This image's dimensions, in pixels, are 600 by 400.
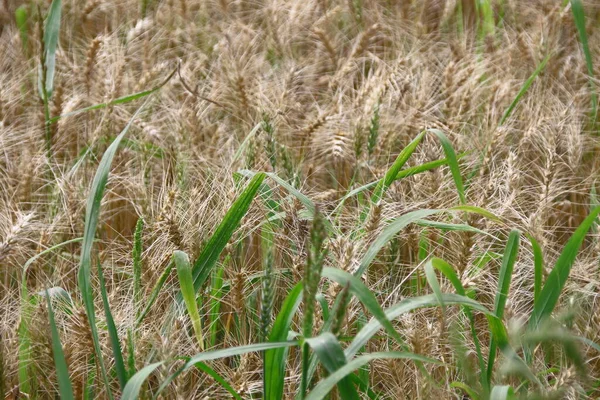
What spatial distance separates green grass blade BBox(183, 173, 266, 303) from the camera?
3.93 ft

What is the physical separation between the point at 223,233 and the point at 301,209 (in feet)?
0.66

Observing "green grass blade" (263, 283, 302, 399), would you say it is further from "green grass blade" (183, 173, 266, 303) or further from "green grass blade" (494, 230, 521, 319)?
"green grass blade" (494, 230, 521, 319)

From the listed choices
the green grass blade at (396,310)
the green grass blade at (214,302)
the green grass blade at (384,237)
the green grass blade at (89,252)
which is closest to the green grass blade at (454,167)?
the green grass blade at (384,237)

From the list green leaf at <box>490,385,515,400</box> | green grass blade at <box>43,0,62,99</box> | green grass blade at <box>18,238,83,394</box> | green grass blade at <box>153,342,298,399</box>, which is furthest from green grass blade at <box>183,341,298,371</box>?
green grass blade at <box>43,0,62,99</box>

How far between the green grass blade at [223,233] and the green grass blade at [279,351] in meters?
0.16

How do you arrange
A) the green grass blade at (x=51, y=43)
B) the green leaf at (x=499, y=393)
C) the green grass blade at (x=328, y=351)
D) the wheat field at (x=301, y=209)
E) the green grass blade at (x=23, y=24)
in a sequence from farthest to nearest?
the green grass blade at (x=23, y=24)
the green grass blade at (x=51, y=43)
the wheat field at (x=301, y=209)
the green leaf at (x=499, y=393)
the green grass blade at (x=328, y=351)

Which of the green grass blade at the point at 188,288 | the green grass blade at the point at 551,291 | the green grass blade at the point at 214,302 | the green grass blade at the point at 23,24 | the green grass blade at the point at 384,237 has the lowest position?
the green grass blade at the point at 214,302

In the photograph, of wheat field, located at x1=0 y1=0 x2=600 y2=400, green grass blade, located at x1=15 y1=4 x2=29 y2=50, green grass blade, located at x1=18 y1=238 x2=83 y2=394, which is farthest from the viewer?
green grass blade, located at x1=15 y1=4 x2=29 y2=50

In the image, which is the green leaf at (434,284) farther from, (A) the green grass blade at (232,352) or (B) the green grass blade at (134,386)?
(B) the green grass blade at (134,386)

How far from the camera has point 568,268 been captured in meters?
1.17

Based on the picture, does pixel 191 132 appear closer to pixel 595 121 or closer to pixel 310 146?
pixel 310 146

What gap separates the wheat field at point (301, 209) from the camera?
3.67 ft

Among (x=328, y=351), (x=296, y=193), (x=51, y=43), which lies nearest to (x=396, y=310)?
(x=328, y=351)

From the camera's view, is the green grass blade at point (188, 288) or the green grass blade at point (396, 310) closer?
the green grass blade at point (396, 310)
